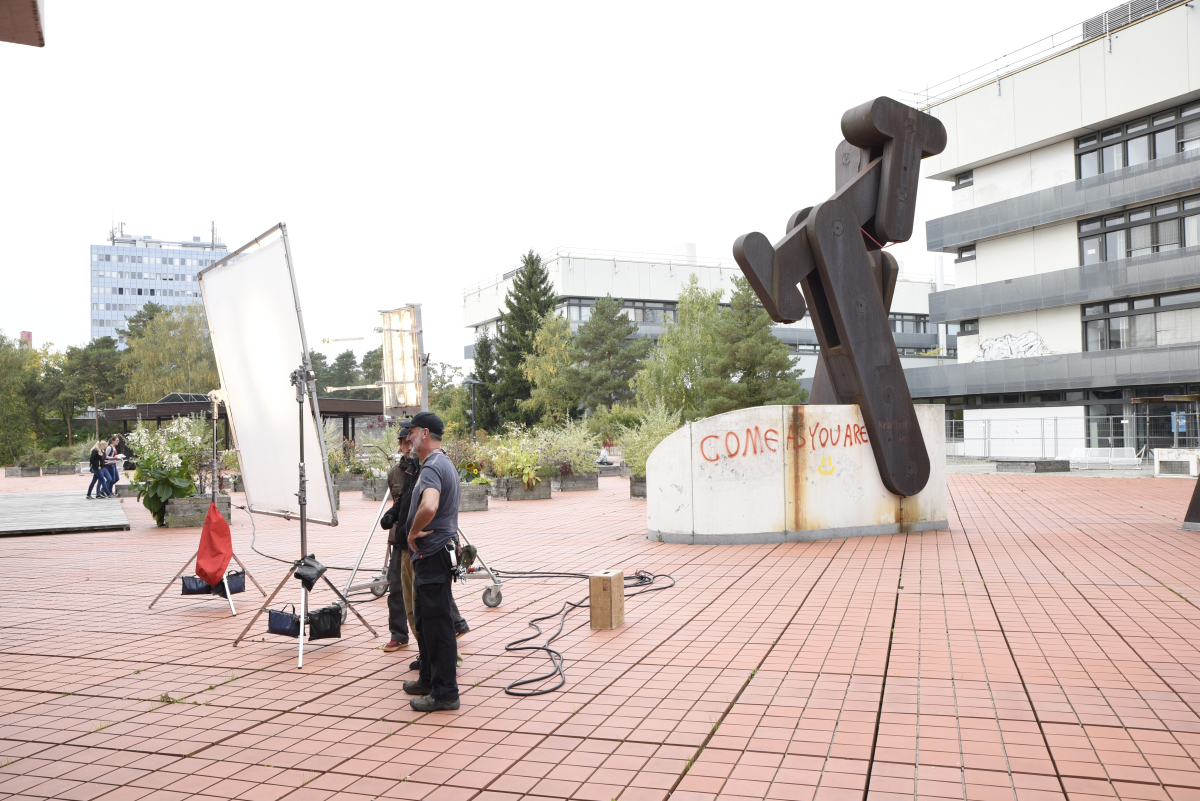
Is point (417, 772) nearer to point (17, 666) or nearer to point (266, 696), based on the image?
point (266, 696)

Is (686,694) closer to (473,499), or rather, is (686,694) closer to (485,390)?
(473,499)

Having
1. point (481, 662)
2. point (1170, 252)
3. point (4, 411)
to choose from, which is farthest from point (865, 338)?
point (4, 411)

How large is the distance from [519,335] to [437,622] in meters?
51.8

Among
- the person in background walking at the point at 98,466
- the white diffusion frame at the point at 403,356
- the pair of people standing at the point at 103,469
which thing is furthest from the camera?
the pair of people standing at the point at 103,469

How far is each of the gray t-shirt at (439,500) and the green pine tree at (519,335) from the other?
50689 millimetres

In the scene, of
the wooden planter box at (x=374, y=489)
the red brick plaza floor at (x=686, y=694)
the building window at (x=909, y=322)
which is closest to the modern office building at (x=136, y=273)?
the building window at (x=909, y=322)

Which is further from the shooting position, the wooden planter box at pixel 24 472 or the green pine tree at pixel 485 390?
the green pine tree at pixel 485 390

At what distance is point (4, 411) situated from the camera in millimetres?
54594

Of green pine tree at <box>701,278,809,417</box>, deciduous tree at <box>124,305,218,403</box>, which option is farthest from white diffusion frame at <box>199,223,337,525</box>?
deciduous tree at <box>124,305,218,403</box>

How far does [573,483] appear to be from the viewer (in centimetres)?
2341

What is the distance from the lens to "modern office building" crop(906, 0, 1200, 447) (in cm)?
3516

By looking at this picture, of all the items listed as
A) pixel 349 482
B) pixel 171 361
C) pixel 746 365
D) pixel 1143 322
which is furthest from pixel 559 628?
pixel 171 361

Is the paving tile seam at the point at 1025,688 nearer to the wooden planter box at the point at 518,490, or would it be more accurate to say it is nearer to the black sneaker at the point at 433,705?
the black sneaker at the point at 433,705

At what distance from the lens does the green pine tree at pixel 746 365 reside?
41594 mm
